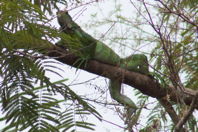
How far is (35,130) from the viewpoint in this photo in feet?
7.77

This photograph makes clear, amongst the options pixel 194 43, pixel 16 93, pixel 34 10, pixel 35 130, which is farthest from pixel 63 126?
pixel 194 43

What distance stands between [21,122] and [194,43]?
1.88m

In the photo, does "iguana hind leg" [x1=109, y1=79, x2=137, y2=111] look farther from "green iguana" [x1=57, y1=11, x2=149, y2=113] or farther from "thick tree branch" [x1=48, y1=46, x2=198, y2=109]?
"thick tree branch" [x1=48, y1=46, x2=198, y2=109]

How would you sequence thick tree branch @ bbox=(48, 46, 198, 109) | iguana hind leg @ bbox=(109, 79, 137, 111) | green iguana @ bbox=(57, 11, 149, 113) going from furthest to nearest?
iguana hind leg @ bbox=(109, 79, 137, 111)
green iguana @ bbox=(57, 11, 149, 113)
thick tree branch @ bbox=(48, 46, 198, 109)

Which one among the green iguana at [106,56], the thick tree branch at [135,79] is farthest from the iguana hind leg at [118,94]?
the thick tree branch at [135,79]

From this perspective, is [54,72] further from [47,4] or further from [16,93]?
[47,4]

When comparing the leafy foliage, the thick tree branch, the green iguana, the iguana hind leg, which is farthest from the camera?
the iguana hind leg

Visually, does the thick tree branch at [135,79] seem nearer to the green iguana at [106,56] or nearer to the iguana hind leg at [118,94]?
the green iguana at [106,56]

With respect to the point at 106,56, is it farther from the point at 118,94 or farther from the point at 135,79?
the point at 118,94

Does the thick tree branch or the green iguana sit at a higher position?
the green iguana

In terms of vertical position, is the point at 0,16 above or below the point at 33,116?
above

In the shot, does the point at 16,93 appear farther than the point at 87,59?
No

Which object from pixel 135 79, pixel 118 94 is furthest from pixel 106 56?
pixel 118 94

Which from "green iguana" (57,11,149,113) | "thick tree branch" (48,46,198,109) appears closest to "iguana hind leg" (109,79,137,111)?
"green iguana" (57,11,149,113)
